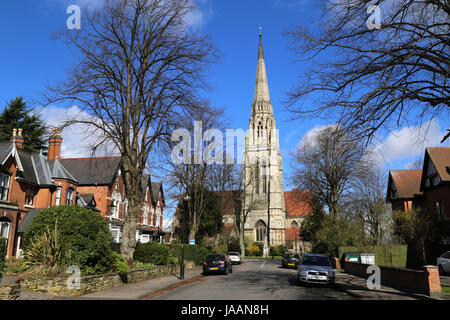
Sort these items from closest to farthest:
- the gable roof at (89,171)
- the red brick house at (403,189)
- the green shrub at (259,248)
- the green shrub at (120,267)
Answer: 1. the green shrub at (120,267)
2. the gable roof at (89,171)
3. the red brick house at (403,189)
4. the green shrub at (259,248)

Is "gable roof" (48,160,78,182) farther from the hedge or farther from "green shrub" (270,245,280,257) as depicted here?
"green shrub" (270,245,280,257)

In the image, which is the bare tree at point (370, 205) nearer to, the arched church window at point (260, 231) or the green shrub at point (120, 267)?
the green shrub at point (120, 267)

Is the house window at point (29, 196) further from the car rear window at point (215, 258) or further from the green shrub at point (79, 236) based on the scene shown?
the car rear window at point (215, 258)

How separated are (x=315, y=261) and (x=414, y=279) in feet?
15.0

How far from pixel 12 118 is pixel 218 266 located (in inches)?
1366

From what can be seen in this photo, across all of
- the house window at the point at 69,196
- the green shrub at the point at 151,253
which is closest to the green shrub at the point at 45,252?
the green shrub at the point at 151,253

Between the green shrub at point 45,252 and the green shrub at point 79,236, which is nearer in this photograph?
A: the green shrub at point 45,252

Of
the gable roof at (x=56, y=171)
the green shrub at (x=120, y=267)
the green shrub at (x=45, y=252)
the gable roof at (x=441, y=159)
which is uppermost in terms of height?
the gable roof at (x=441, y=159)

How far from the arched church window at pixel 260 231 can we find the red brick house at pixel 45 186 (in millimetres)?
41349

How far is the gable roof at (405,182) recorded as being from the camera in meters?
38.0

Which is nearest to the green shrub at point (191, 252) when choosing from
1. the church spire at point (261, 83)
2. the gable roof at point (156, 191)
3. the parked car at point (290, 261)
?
the parked car at point (290, 261)

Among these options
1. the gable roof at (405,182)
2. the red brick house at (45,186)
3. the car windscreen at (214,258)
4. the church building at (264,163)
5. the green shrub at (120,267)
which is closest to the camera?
the green shrub at (120,267)

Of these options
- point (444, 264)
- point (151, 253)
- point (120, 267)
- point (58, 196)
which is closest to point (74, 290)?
point (120, 267)

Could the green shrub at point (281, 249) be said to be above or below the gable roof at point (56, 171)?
below
